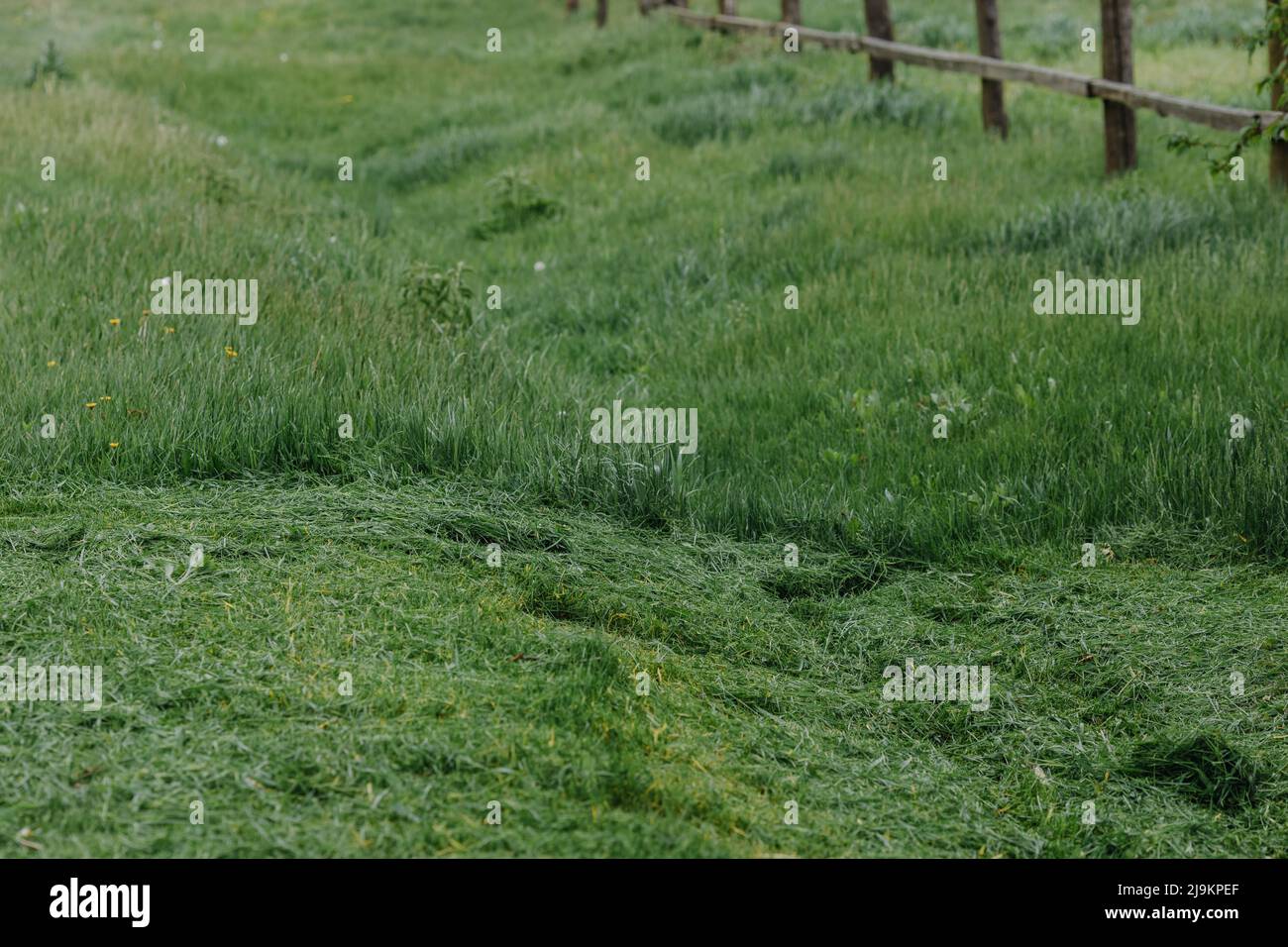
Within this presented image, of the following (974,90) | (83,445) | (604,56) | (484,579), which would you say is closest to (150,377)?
(83,445)

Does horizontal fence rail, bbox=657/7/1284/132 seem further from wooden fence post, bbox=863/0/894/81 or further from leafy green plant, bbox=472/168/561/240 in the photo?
leafy green plant, bbox=472/168/561/240

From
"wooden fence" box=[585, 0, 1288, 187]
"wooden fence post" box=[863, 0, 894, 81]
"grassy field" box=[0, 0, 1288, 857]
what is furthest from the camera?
"wooden fence post" box=[863, 0, 894, 81]

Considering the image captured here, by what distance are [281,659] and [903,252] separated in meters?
5.95

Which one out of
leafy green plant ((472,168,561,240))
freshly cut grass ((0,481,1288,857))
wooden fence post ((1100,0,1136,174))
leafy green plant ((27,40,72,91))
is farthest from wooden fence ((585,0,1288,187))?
leafy green plant ((27,40,72,91))

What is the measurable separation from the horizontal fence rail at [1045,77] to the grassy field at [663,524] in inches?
23.2

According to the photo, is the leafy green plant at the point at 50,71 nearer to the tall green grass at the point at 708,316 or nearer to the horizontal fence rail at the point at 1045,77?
the tall green grass at the point at 708,316

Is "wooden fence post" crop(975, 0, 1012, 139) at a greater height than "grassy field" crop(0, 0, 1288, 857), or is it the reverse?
"wooden fence post" crop(975, 0, 1012, 139)

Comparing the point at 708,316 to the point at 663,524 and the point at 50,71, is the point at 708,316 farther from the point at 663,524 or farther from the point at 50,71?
the point at 50,71

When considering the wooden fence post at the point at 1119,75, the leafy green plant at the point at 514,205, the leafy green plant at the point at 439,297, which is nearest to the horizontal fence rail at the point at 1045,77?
the wooden fence post at the point at 1119,75

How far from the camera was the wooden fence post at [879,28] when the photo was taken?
1384 cm

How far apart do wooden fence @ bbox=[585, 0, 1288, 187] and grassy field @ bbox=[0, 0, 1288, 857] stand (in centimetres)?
44

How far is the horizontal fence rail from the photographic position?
868cm

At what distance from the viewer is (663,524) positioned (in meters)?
5.49
